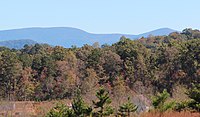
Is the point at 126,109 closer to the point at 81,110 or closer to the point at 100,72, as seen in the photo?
the point at 81,110

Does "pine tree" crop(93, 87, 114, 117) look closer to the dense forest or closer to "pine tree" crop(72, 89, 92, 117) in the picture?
"pine tree" crop(72, 89, 92, 117)

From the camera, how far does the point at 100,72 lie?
99.0 ft

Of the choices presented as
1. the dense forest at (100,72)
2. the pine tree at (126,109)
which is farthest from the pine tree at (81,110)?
the dense forest at (100,72)

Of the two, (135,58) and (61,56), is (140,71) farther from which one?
(61,56)

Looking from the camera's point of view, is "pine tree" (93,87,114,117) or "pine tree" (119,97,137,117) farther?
"pine tree" (119,97,137,117)

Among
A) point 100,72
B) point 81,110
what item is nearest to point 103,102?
point 81,110

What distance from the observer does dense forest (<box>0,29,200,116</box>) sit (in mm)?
28688

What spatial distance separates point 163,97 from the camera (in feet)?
38.0

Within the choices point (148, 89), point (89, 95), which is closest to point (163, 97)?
point (89, 95)

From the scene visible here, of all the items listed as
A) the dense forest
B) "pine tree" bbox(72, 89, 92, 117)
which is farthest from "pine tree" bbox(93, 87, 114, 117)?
the dense forest

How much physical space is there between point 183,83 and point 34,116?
43.9 feet

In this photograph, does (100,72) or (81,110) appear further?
(100,72)

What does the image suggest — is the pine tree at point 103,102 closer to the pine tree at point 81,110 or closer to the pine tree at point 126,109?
the pine tree at point 81,110

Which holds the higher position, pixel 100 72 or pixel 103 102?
pixel 103 102
